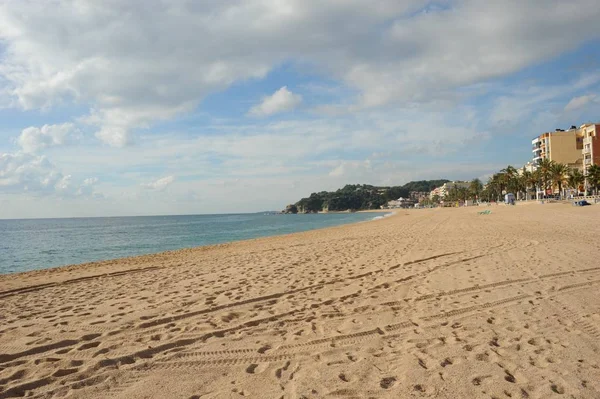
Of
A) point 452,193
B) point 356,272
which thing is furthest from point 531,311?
point 452,193

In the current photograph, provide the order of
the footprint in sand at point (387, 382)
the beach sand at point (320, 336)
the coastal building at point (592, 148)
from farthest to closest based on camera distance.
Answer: the coastal building at point (592, 148)
the beach sand at point (320, 336)
the footprint in sand at point (387, 382)

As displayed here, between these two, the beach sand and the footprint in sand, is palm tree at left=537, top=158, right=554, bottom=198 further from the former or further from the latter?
the footprint in sand

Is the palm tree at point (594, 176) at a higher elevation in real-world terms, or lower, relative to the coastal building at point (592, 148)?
lower

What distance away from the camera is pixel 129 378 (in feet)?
13.5

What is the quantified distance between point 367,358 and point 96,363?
3110mm

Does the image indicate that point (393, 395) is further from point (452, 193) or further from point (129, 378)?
point (452, 193)

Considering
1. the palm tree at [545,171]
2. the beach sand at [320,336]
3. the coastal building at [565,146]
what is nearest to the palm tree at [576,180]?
the palm tree at [545,171]

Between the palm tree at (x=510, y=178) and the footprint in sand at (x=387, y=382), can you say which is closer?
the footprint in sand at (x=387, y=382)

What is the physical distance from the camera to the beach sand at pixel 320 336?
150 inches

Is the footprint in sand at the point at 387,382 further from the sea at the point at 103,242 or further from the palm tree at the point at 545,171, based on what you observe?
the palm tree at the point at 545,171

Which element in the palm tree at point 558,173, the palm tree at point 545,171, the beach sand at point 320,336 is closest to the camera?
the beach sand at point 320,336

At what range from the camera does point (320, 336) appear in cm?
514

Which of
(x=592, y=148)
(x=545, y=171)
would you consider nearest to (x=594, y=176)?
(x=545, y=171)

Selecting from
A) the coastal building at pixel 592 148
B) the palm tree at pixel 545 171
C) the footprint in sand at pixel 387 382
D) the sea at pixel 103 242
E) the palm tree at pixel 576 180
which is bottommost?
the sea at pixel 103 242
